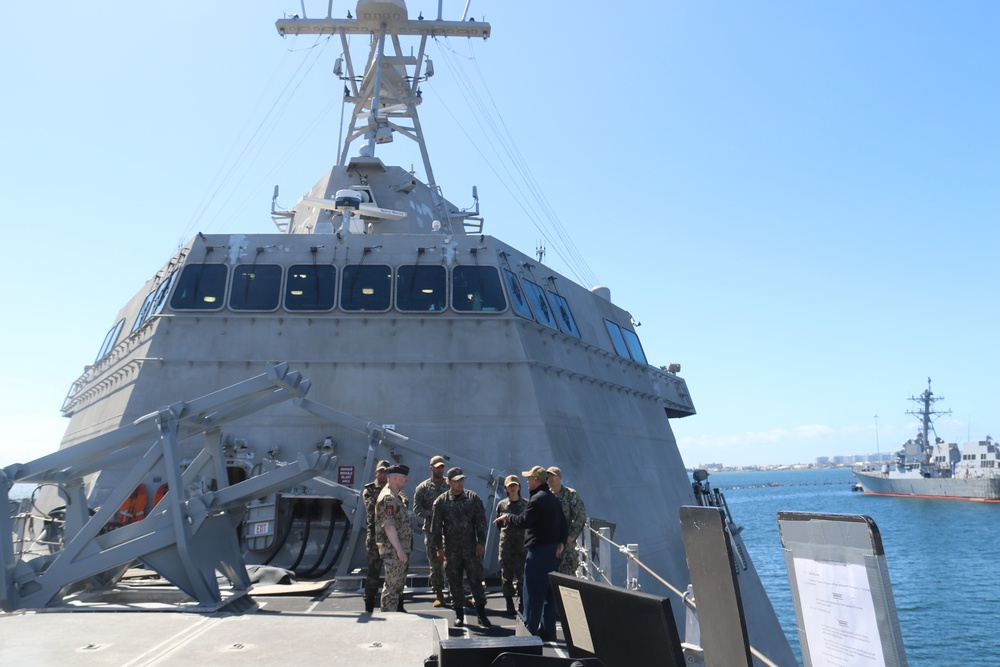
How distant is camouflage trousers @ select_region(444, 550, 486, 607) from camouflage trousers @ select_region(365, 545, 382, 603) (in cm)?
65

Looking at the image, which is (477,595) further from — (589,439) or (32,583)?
(589,439)

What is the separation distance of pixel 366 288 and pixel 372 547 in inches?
177

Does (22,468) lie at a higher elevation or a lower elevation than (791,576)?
higher

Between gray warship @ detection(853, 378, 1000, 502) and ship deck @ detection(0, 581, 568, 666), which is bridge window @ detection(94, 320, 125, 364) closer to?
ship deck @ detection(0, 581, 568, 666)

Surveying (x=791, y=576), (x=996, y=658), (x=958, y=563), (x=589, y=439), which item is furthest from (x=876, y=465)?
(x=791, y=576)

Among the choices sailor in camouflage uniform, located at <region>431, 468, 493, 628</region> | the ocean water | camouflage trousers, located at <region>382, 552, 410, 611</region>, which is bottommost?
the ocean water

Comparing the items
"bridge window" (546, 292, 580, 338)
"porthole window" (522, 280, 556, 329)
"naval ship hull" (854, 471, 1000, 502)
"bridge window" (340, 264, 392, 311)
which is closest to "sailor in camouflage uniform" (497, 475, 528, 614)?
"bridge window" (340, 264, 392, 311)

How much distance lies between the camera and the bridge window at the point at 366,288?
34.2 feet

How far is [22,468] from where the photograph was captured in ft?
22.7

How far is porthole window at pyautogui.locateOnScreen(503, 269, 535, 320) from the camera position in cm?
1055

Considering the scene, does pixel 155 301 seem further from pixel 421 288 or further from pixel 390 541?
pixel 390 541

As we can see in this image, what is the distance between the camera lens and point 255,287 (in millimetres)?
10516

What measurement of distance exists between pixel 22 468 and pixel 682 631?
24.5ft

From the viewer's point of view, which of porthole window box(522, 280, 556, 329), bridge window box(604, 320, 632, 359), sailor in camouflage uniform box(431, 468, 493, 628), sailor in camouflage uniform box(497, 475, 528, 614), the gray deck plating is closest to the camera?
the gray deck plating
